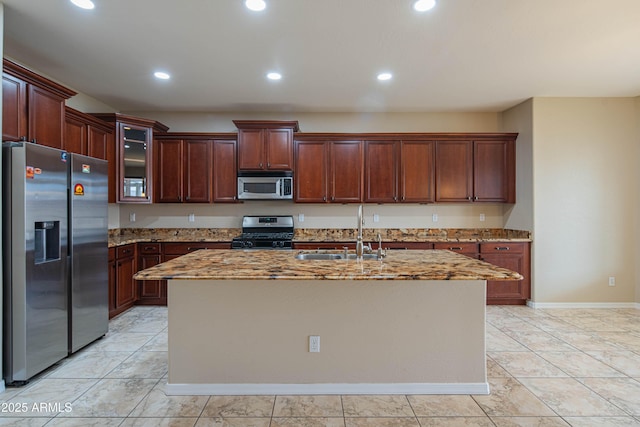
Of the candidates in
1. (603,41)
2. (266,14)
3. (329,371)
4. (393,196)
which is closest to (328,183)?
(393,196)

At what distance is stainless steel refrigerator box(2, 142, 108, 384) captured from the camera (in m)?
2.38

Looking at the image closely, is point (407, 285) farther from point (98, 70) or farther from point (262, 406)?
point (98, 70)

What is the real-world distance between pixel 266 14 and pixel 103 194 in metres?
2.28

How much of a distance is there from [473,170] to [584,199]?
139 cm

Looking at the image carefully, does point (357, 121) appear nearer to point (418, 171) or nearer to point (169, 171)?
point (418, 171)

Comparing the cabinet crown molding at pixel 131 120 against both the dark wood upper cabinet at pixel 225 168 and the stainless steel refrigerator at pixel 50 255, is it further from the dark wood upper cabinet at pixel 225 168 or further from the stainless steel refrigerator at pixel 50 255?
the stainless steel refrigerator at pixel 50 255

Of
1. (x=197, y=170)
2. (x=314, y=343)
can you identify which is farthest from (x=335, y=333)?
(x=197, y=170)

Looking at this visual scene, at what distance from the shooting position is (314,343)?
7.54 ft

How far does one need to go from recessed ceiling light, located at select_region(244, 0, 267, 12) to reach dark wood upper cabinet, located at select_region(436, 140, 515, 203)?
3166 mm

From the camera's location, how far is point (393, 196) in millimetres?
4715

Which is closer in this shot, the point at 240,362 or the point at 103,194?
the point at 240,362

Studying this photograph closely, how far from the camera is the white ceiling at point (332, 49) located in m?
2.43

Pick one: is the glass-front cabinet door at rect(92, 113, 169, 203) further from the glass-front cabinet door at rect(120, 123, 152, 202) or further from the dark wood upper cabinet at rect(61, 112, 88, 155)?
the dark wood upper cabinet at rect(61, 112, 88, 155)

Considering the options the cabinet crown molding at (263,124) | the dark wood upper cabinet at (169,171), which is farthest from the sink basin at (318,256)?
the dark wood upper cabinet at (169,171)
